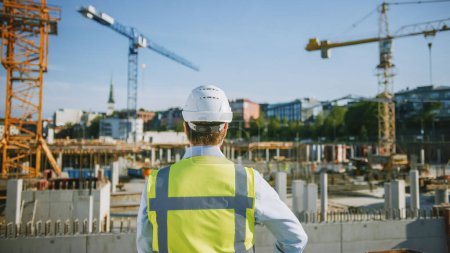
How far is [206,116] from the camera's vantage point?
165 centimetres

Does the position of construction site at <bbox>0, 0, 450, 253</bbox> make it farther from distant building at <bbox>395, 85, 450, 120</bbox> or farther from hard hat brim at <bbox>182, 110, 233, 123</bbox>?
distant building at <bbox>395, 85, 450, 120</bbox>

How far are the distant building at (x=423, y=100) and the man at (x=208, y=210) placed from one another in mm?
71864

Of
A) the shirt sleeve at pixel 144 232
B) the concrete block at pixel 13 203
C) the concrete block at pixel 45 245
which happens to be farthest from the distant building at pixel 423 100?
the shirt sleeve at pixel 144 232

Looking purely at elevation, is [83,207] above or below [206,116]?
below

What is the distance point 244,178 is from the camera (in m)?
1.49

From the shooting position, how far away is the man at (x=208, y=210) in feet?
4.71

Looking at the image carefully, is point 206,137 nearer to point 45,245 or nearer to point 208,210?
point 208,210

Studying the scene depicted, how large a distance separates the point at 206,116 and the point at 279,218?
2.08 ft

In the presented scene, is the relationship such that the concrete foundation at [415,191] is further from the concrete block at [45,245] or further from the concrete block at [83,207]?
the concrete block at [45,245]

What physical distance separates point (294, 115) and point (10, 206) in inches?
5268

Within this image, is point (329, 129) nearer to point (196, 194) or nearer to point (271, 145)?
point (271, 145)

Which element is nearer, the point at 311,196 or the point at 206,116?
the point at 206,116

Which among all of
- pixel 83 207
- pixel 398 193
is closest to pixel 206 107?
pixel 83 207

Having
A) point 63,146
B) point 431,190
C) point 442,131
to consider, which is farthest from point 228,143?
point 442,131
